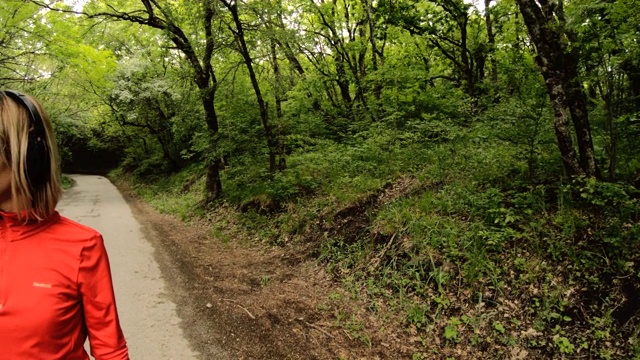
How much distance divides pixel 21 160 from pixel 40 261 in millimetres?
404

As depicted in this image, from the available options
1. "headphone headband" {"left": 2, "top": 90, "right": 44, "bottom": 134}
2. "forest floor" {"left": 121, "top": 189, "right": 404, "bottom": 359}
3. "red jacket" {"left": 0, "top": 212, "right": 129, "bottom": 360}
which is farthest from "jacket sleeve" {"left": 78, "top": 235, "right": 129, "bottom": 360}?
"forest floor" {"left": 121, "top": 189, "right": 404, "bottom": 359}

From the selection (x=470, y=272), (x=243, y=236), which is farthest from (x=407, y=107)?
(x=470, y=272)

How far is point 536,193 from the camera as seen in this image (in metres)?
5.58

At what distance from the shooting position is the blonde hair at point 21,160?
4.44 feet

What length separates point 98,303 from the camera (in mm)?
1503

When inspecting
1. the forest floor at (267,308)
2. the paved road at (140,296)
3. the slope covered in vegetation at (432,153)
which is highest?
the slope covered in vegetation at (432,153)

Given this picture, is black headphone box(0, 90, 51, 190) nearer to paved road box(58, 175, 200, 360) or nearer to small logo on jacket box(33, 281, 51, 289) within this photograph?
small logo on jacket box(33, 281, 51, 289)

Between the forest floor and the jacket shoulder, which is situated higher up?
the jacket shoulder

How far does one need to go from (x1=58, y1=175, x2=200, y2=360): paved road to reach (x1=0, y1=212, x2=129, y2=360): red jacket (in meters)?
3.06

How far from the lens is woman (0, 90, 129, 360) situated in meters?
1.37

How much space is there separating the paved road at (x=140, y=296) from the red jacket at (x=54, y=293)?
3.06 meters

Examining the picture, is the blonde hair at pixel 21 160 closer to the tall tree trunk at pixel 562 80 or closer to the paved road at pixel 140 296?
the paved road at pixel 140 296

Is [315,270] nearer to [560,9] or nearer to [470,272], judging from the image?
[470,272]

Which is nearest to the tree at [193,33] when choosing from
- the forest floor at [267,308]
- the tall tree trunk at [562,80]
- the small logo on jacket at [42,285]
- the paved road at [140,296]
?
the paved road at [140,296]
